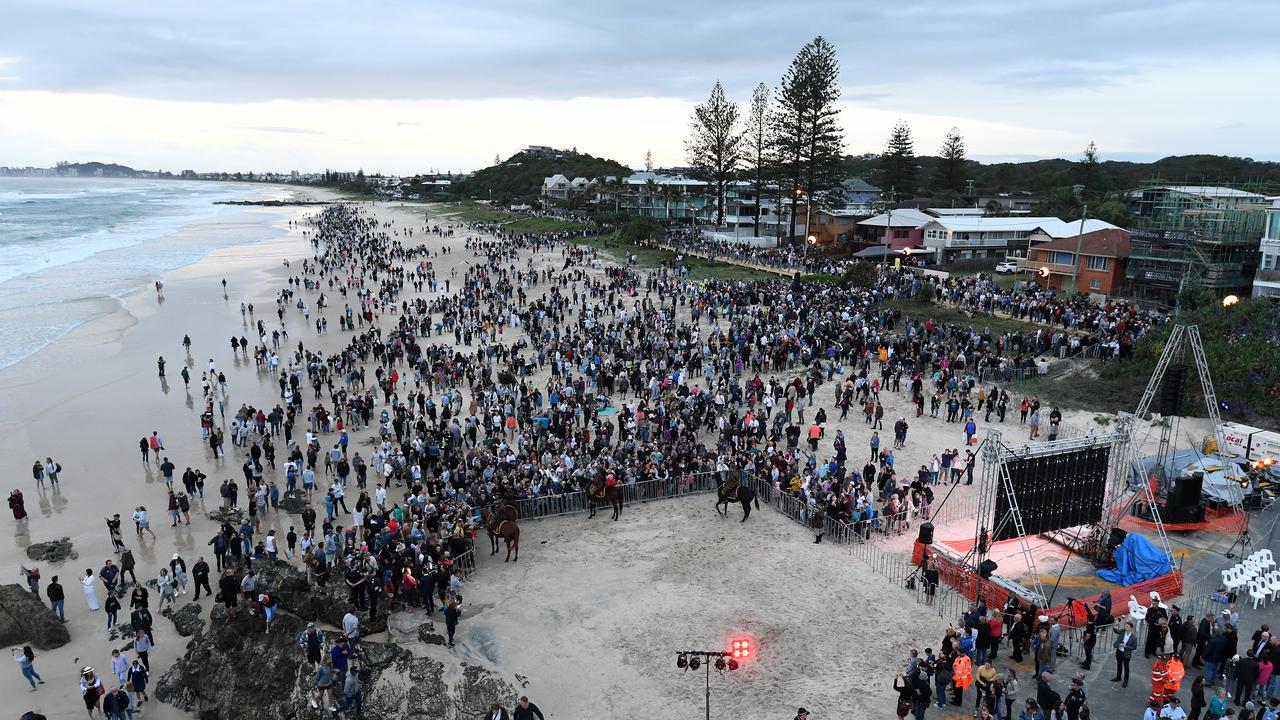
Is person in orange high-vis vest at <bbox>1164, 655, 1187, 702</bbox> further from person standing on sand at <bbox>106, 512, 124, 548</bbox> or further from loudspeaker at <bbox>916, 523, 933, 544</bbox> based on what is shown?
person standing on sand at <bbox>106, 512, 124, 548</bbox>

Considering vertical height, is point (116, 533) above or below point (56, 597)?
above

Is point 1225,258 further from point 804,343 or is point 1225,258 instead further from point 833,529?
point 833,529

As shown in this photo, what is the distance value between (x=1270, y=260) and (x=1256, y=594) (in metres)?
27.1

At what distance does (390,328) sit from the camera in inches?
1471

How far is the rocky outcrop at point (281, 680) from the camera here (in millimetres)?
11523

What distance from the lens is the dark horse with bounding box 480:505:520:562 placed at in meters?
15.2

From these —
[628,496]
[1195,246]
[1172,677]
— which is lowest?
[628,496]

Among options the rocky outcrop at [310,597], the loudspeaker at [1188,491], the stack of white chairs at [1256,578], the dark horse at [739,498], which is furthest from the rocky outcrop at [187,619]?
the loudspeaker at [1188,491]

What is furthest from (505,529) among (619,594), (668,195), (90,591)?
(668,195)

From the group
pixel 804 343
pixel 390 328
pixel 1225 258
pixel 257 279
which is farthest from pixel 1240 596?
pixel 257 279

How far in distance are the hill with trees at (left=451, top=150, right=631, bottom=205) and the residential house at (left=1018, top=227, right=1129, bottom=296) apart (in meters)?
95.1

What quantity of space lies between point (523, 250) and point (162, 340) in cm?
3316

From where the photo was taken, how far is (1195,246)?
34688mm

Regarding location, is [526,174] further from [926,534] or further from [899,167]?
[926,534]
